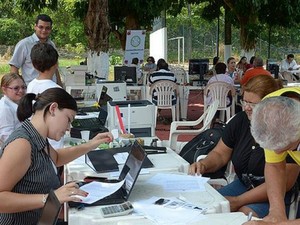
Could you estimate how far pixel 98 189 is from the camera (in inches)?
95.4

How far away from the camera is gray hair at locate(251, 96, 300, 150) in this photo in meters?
2.04

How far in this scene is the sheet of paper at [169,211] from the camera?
2.14 meters

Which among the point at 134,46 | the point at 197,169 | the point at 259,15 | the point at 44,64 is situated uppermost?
the point at 259,15

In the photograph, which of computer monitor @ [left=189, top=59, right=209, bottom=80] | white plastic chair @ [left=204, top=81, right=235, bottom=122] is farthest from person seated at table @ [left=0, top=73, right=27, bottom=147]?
computer monitor @ [left=189, top=59, right=209, bottom=80]

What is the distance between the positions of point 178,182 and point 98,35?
6.90m

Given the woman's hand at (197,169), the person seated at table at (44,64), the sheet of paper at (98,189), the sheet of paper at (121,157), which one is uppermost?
the person seated at table at (44,64)

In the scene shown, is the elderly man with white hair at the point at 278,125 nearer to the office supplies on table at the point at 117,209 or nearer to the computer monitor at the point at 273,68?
the office supplies on table at the point at 117,209

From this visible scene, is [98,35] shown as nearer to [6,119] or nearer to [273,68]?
[273,68]

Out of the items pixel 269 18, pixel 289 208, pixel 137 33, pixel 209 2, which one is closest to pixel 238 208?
pixel 289 208

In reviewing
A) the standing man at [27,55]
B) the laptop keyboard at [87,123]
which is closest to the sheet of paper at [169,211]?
the laptop keyboard at [87,123]

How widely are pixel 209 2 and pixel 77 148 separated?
16091mm

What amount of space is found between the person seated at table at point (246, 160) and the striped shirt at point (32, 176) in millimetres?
1060

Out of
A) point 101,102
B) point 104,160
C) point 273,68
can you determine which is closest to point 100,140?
point 104,160

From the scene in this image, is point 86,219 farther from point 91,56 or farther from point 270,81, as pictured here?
point 91,56
